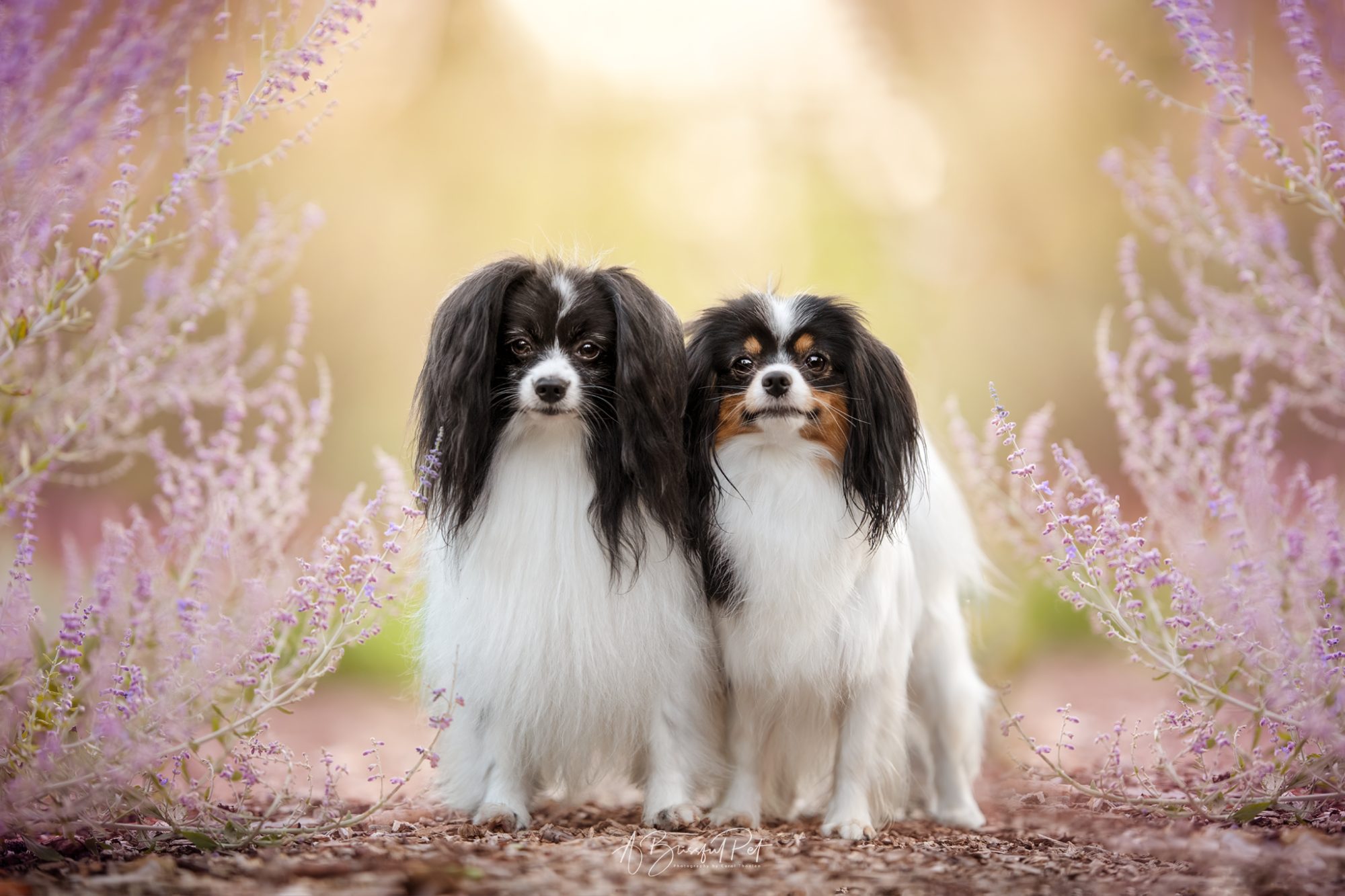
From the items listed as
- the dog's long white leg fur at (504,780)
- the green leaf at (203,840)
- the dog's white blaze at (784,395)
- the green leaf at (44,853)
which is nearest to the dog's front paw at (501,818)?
the dog's long white leg fur at (504,780)

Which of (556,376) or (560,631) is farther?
(560,631)

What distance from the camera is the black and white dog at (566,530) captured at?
2.75m

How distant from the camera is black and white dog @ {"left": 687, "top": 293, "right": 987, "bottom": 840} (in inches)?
113

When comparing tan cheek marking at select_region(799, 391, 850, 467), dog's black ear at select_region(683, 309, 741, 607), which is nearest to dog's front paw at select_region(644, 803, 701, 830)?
dog's black ear at select_region(683, 309, 741, 607)

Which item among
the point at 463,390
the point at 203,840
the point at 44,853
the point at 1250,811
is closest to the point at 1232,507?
the point at 1250,811

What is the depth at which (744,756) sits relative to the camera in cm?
303

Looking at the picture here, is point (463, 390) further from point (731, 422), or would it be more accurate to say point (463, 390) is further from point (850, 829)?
point (850, 829)

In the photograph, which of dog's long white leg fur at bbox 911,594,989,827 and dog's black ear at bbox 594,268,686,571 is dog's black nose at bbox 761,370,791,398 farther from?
dog's long white leg fur at bbox 911,594,989,827

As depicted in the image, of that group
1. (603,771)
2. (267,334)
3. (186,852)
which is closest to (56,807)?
(186,852)

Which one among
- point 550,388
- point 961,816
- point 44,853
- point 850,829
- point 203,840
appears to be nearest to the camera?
point 44,853

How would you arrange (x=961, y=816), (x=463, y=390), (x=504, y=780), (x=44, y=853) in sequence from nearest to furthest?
(x=44, y=853), (x=463, y=390), (x=504, y=780), (x=961, y=816)

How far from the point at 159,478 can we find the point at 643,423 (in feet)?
3.96

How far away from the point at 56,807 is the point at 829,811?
5.73 ft

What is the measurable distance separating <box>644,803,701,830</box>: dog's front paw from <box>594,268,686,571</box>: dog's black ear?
618 millimetres
